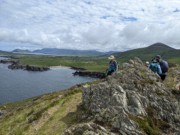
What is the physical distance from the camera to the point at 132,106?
25516 mm

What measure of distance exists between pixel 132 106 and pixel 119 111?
7.06ft

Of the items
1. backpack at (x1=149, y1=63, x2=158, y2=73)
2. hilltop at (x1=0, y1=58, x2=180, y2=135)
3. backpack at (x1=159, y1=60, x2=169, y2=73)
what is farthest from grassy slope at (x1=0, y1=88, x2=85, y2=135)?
backpack at (x1=159, y1=60, x2=169, y2=73)

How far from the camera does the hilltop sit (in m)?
23.2

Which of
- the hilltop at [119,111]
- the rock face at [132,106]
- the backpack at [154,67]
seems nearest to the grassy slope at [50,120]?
the hilltop at [119,111]

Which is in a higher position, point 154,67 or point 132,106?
point 154,67

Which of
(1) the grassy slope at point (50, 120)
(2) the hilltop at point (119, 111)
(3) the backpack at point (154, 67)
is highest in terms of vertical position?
(3) the backpack at point (154, 67)

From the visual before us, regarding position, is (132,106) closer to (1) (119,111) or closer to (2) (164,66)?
(1) (119,111)

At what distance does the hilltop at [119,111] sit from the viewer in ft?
76.0

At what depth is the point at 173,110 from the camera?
1019 inches

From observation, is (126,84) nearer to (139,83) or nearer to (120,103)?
(139,83)

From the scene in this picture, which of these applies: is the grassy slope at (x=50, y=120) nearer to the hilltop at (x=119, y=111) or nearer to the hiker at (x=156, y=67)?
the hilltop at (x=119, y=111)

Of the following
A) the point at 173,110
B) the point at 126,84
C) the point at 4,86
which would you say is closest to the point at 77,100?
the point at 126,84

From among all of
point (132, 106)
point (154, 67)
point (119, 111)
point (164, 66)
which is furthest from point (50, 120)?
point (164, 66)

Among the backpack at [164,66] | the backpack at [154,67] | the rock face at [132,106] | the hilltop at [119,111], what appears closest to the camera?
the rock face at [132,106]
